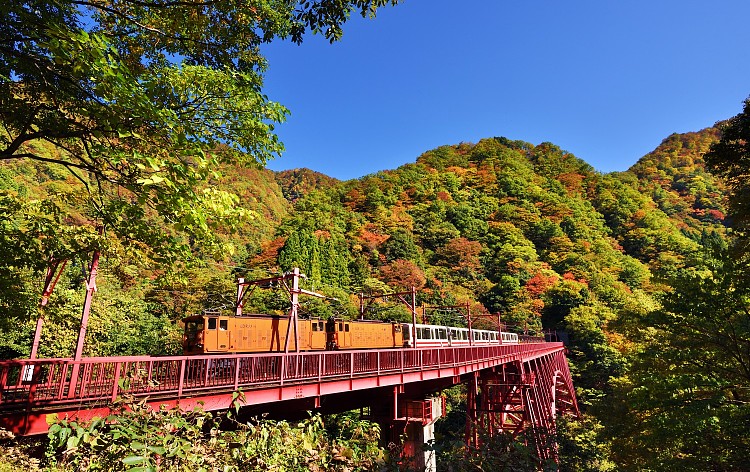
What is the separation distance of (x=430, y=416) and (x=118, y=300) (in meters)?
20.1

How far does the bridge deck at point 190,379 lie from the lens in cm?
576

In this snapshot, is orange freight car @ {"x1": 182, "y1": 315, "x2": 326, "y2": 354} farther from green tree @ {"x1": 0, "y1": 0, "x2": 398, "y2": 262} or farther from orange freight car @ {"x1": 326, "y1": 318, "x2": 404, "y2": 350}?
green tree @ {"x1": 0, "y1": 0, "x2": 398, "y2": 262}

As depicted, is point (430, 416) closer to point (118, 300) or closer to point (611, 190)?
point (118, 300)

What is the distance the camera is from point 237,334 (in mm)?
14391

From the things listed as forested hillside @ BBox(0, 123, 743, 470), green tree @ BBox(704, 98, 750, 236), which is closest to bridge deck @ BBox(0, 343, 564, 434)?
forested hillside @ BBox(0, 123, 743, 470)

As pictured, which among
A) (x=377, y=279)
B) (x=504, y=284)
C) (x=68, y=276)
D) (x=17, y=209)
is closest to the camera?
(x=17, y=209)

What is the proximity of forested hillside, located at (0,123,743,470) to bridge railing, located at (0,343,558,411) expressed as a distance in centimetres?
174

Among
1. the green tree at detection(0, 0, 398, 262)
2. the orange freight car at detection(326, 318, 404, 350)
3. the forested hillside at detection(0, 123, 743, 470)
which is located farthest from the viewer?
the orange freight car at detection(326, 318, 404, 350)

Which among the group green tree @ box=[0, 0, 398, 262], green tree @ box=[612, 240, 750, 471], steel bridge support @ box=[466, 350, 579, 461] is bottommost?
steel bridge support @ box=[466, 350, 579, 461]

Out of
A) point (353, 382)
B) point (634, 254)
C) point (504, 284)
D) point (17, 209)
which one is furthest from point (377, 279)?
point (634, 254)

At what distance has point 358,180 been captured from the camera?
82125mm

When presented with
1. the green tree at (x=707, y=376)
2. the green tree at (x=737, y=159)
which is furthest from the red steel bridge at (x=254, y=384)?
the green tree at (x=737, y=159)

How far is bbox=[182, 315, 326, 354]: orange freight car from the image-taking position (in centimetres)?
1379

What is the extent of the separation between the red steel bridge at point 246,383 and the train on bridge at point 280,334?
2.31 meters
